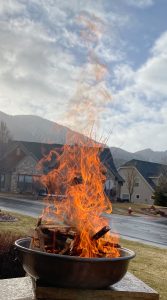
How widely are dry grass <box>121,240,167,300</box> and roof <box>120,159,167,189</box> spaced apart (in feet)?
159

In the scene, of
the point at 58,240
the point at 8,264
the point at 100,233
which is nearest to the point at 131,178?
the point at 8,264

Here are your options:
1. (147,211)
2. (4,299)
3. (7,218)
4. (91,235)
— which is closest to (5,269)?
(4,299)

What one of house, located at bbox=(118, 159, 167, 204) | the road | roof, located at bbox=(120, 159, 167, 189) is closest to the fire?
the road

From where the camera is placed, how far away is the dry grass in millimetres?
7699

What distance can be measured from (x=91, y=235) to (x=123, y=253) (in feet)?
1.96

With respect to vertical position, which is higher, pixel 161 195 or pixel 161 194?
pixel 161 194

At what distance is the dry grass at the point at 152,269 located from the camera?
7699 mm

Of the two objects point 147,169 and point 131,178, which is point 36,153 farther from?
point 147,169

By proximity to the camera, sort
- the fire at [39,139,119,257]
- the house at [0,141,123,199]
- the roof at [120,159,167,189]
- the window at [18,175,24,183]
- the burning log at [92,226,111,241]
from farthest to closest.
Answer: the roof at [120,159,167,189], the window at [18,175,24,183], the house at [0,141,123,199], the fire at [39,139,119,257], the burning log at [92,226,111,241]

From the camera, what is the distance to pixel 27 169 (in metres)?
50.2

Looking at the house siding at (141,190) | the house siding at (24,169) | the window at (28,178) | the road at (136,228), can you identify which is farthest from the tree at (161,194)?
the road at (136,228)

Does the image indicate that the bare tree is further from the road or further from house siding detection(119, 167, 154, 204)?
the road

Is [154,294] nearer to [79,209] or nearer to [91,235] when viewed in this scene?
[91,235]

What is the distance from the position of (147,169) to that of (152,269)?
54345 millimetres
